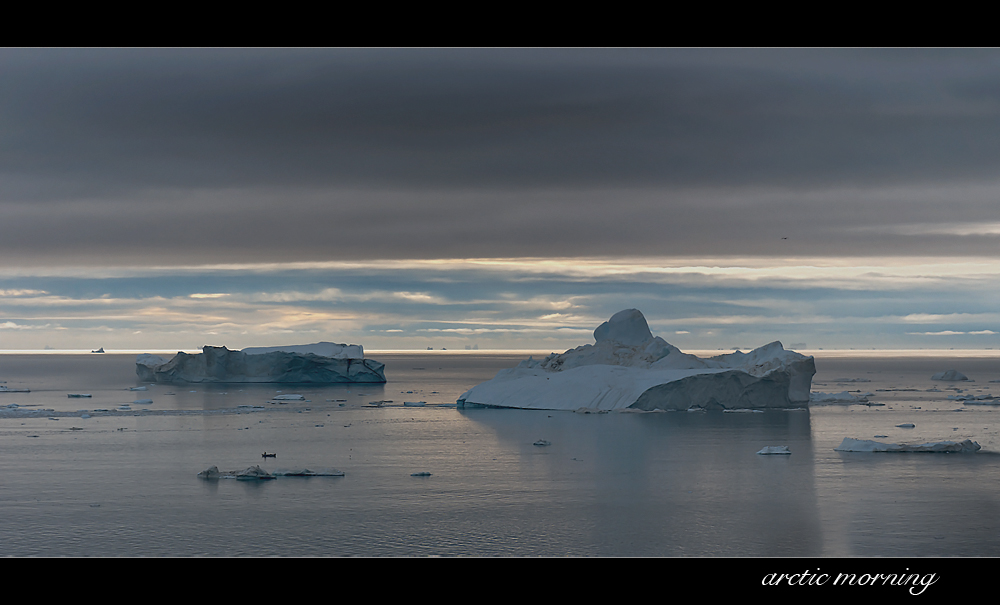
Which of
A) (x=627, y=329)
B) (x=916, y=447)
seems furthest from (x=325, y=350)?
(x=916, y=447)

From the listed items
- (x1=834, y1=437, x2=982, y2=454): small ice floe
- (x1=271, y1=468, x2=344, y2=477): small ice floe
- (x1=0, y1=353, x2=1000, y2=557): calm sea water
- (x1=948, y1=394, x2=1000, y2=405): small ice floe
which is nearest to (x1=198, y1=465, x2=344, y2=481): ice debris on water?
(x1=271, y1=468, x2=344, y2=477): small ice floe

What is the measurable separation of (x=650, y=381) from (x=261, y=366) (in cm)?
3664

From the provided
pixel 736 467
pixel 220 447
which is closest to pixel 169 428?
pixel 220 447

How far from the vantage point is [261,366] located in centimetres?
6700

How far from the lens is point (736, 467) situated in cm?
2495

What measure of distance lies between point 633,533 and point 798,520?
3.81 metres

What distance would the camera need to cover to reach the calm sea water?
16.0 meters

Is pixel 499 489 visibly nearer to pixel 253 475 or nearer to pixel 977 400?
pixel 253 475

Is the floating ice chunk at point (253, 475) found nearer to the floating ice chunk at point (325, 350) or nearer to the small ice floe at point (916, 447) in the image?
the small ice floe at point (916, 447)

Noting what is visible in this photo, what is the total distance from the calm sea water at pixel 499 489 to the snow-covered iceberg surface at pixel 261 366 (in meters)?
26.1

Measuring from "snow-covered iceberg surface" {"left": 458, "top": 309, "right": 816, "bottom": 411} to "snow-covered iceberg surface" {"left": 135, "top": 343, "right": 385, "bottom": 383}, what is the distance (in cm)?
2258
